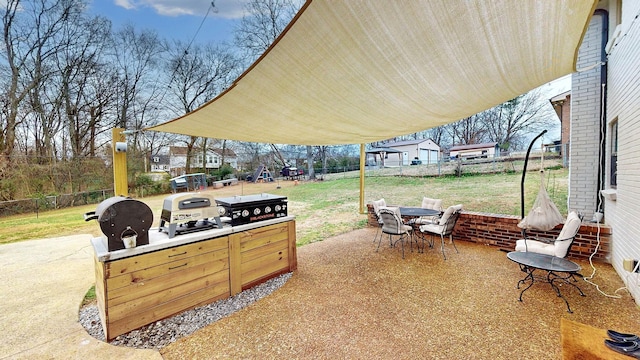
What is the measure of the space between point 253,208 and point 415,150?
22.4 metres

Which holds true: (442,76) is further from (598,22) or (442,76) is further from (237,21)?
(237,21)

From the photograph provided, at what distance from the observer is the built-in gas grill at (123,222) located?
7.04 feet

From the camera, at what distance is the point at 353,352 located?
1.98m

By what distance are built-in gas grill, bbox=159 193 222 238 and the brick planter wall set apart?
4527mm

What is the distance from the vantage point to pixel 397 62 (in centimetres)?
219

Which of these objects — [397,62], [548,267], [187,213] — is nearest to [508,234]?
[548,267]

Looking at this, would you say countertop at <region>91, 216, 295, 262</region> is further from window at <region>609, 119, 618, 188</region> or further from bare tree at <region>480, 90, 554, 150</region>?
bare tree at <region>480, 90, 554, 150</region>

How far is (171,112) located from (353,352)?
608 inches

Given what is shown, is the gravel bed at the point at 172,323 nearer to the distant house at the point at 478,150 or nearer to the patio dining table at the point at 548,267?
the patio dining table at the point at 548,267

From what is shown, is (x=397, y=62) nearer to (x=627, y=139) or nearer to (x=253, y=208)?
(x=253, y=208)

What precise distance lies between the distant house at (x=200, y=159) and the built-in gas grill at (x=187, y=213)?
9702mm

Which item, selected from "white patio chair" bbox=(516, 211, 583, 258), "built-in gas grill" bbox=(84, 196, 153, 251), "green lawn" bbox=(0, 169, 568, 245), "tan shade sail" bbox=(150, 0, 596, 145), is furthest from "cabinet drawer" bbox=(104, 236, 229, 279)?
"white patio chair" bbox=(516, 211, 583, 258)

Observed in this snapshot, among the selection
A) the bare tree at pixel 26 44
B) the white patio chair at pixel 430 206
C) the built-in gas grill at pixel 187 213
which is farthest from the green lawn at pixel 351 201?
the bare tree at pixel 26 44

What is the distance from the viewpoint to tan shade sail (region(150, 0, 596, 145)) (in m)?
1.66
